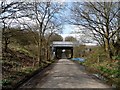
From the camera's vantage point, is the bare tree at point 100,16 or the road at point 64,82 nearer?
the road at point 64,82

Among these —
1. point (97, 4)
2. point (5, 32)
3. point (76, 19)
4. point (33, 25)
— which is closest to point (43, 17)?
point (33, 25)

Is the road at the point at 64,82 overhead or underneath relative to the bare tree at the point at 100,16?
underneath

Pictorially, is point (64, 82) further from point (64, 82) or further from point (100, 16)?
point (100, 16)

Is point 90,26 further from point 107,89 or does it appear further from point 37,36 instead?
point 107,89

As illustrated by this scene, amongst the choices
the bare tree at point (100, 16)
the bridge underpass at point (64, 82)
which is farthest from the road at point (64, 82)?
the bare tree at point (100, 16)

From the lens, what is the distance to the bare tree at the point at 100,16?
21.2 metres

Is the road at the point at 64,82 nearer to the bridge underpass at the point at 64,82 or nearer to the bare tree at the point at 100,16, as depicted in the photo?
the bridge underpass at the point at 64,82

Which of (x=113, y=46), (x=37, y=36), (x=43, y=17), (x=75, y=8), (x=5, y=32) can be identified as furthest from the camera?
(x=37, y=36)

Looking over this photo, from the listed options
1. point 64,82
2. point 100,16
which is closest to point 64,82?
point 64,82

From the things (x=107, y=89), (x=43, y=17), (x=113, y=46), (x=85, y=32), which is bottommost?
(x=107, y=89)

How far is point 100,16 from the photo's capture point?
22.5 meters

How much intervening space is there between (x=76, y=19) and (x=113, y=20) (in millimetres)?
3472

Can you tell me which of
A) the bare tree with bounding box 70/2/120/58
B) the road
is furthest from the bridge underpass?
the bare tree with bounding box 70/2/120/58

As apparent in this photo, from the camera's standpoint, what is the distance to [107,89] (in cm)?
1038
